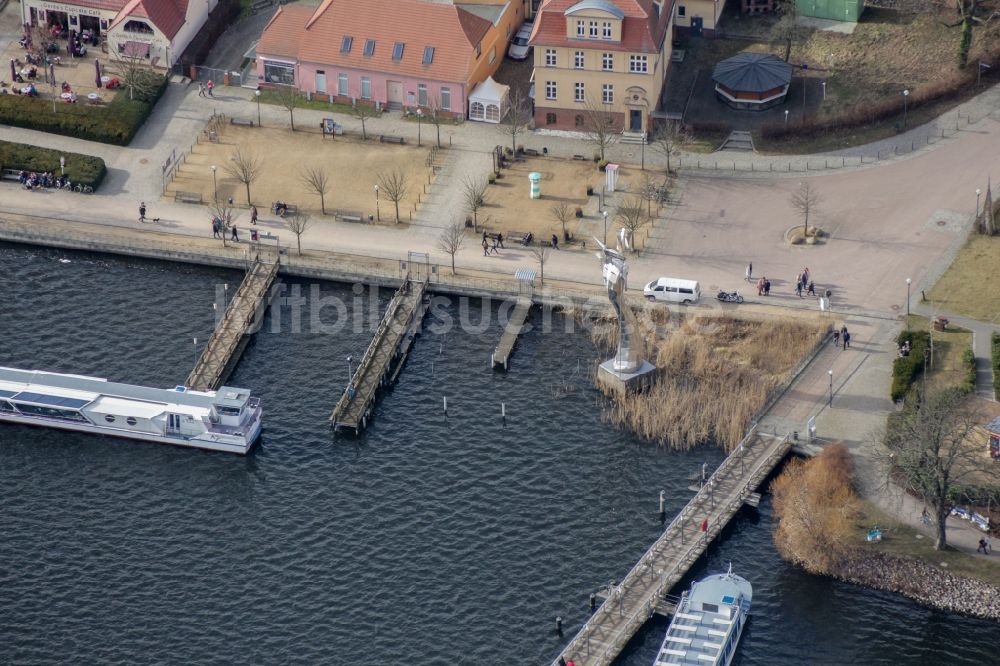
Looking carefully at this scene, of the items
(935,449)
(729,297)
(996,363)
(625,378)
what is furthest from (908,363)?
(625,378)

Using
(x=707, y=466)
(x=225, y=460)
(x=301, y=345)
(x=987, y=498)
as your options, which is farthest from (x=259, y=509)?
(x=987, y=498)

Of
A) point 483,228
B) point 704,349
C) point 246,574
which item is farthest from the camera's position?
point 483,228

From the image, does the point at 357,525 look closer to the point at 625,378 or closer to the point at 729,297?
the point at 625,378

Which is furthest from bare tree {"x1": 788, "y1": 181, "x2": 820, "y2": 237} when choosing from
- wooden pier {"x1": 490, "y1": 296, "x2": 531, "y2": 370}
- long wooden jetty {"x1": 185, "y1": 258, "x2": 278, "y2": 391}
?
long wooden jetty {"x1": 185, "y1": 258, "x2": 278, "y2": 391}

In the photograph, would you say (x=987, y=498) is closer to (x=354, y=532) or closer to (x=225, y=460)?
(x=354, y=532)

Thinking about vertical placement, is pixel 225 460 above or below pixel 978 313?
below

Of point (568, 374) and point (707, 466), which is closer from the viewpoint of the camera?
point (707, 466)

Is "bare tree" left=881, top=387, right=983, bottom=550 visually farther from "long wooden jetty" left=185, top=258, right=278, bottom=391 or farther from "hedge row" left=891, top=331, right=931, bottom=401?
"long wooden jetty" left=185, top=258, right=278, bottom=391

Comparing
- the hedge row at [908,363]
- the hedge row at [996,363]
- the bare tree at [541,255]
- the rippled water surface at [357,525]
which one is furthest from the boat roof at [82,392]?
the hedge row at [996,363]
